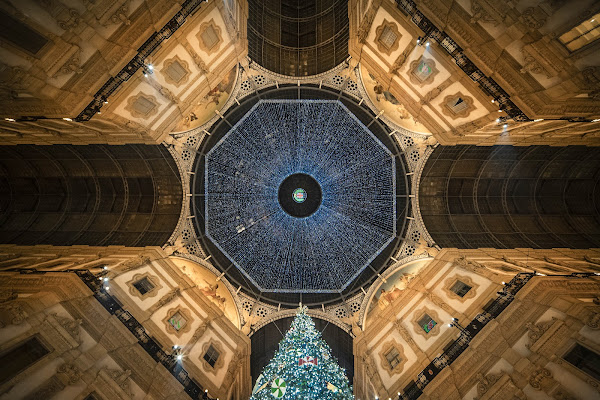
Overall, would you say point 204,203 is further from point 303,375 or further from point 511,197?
point 511,197

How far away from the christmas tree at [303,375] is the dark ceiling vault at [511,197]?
9323 mm

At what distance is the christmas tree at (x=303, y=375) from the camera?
904cm

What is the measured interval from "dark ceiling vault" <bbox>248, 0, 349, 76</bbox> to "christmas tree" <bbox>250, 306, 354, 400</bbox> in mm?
12480

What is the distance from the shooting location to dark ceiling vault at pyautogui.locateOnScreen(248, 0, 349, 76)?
14.7 m

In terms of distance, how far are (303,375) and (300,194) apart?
843cm

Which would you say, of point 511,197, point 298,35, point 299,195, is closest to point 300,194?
point 299,195

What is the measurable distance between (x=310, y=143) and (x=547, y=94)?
8404mm

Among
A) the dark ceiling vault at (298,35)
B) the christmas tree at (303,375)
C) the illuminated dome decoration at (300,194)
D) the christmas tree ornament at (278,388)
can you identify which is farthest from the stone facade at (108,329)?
the dark ceiling vault at (298,35)

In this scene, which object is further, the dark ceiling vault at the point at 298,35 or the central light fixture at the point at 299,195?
the central light fixture at the point at 299,195

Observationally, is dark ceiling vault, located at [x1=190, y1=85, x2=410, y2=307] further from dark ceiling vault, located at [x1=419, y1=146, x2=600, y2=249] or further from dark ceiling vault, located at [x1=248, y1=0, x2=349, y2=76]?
dark ceiling vault, located at [x1=419, y1=146, x2=600, y2=249]

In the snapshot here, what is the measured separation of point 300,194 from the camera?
51.4ft

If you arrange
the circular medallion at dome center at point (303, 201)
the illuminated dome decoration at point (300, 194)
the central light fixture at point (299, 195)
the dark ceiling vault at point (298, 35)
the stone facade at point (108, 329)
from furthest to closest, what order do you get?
the circular medallion at dome center at point (303, 201)
the central light fixture at point (299, 195)
the dark ceiling vault at point (298, 35)
the illuminated dome decoration at point (300, 194)
the stone facade at point (108, 329)

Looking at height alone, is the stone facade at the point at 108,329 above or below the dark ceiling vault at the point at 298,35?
below

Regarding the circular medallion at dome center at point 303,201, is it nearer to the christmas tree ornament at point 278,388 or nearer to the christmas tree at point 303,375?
the christmas tree at point 303,375
